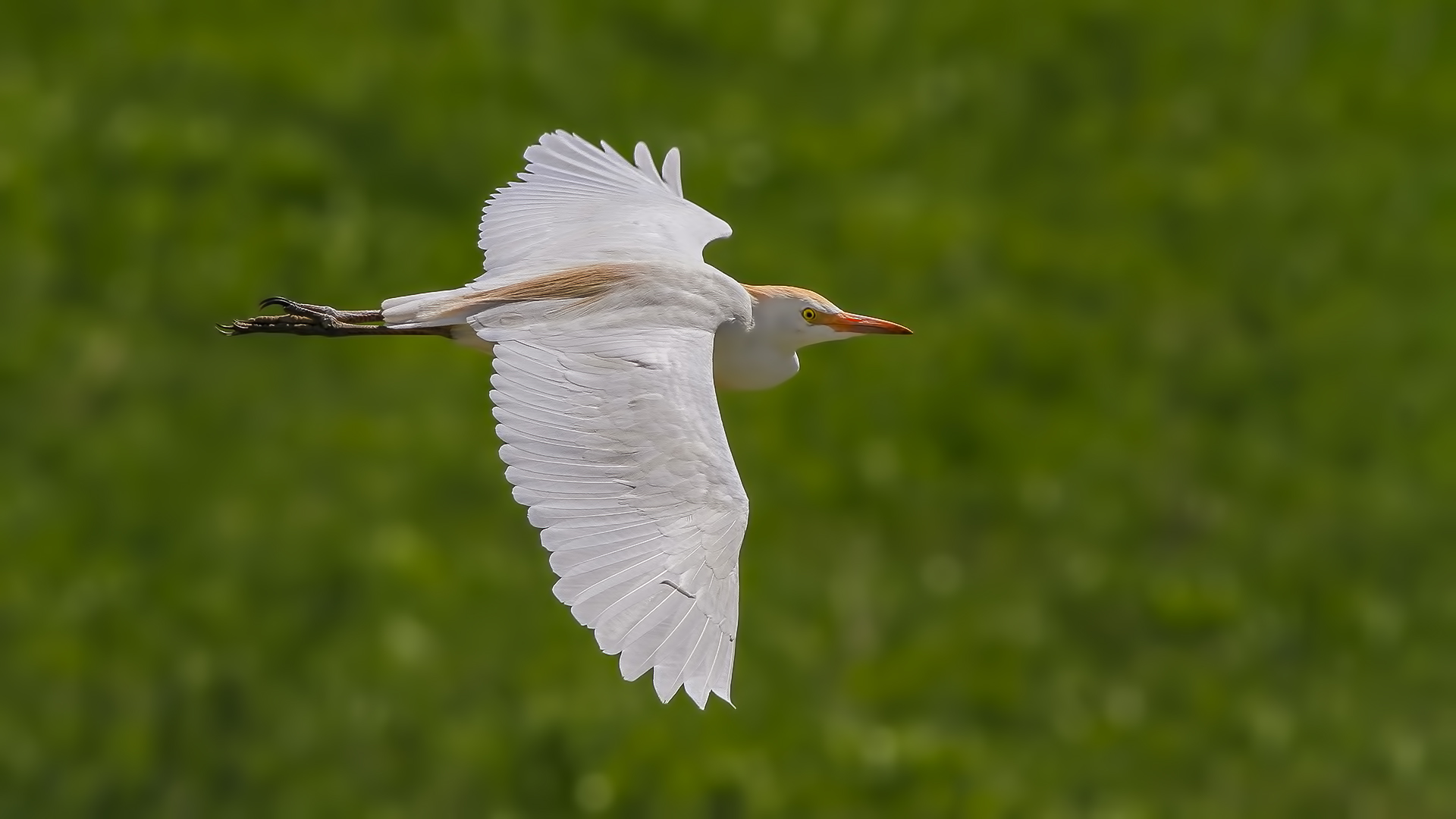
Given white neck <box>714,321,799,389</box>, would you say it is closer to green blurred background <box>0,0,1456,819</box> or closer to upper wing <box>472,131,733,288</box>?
upper wing <box>472,131,733,288</box>

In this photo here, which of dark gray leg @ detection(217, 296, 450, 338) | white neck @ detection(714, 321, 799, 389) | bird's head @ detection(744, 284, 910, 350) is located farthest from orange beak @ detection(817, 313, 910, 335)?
dark gray leg @ detection(217, 296, 450, 338)

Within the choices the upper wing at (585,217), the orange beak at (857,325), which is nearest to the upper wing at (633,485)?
the upper wing at (585,217)

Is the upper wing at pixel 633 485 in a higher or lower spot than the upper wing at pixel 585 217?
lower

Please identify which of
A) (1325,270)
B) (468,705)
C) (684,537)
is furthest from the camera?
(1325,270)

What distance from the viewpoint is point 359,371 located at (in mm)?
11617

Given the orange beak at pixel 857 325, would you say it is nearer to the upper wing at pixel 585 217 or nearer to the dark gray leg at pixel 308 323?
the upper wing at pixel 585 217

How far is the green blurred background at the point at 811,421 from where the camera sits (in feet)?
35.0

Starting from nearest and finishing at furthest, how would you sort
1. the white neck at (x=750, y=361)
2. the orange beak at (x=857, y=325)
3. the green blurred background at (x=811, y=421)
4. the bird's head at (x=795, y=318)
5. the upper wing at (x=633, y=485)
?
1. the upper wing at (x=633, y=485)
2. the white neck at (x=750, y=361)
3. the bird's head at (x=795, y=318)
4. the orange beak at (x=857, y=325)
5. the green blurred background at (x=811, y=421)

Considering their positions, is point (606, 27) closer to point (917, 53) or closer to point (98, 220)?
point (917, 53)

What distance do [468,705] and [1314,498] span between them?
4840 millimetres

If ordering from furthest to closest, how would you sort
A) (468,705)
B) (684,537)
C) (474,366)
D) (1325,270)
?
(1325,270), (474,366), (468,705), (684,537)

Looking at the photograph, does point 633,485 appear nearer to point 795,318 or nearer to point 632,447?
point 632,447

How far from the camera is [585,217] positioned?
6.75 m

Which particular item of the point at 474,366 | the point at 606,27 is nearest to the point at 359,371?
the point at 474,366
